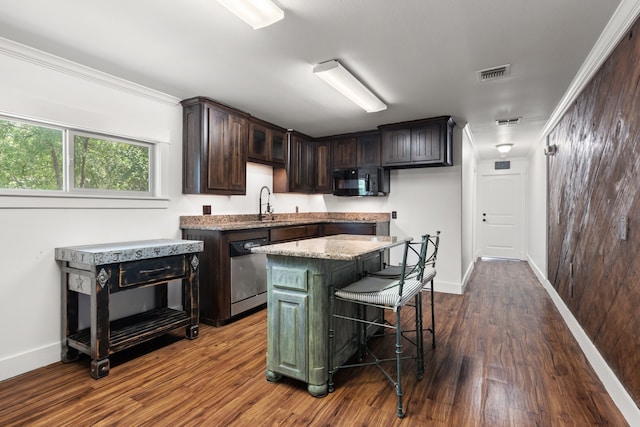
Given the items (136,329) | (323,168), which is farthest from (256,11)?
(323,168)

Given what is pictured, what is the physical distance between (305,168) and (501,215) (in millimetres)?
5019

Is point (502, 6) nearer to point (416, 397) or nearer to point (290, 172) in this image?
point (416, 397)

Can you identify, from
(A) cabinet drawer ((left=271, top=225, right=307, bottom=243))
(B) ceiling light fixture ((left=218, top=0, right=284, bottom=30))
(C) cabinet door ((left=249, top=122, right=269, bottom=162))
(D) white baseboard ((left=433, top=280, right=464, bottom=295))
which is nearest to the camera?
(B) ceiling light fixture ((left=218, top=0, right=284, bottom=30))

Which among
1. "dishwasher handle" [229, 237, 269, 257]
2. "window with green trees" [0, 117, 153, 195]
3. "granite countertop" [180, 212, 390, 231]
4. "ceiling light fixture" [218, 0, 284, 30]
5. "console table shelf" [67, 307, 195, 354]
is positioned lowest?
"console table shelf" [67, 307, 195, 354]

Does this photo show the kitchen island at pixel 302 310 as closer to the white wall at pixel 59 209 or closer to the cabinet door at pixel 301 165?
the white wall at pixel 59 209

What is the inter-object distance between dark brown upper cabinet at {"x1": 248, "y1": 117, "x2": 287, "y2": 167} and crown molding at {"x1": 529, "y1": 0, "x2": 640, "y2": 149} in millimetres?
3288

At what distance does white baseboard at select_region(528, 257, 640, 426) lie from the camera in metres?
1.79

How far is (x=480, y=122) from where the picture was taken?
171 inches

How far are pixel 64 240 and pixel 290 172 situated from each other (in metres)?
2.82

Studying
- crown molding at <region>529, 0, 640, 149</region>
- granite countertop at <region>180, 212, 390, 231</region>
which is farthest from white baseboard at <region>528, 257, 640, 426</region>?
granite countertop at <region>180, 212, 390, 231</region>

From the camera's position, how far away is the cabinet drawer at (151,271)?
2398 millimetres

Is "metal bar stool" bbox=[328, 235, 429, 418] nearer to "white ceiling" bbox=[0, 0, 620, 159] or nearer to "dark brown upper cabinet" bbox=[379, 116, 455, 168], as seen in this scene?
"white ceiling" bbox=[0, 0, 620, 159]

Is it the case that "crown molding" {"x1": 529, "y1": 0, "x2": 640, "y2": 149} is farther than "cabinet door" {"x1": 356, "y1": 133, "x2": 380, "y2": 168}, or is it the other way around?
"cabinet door" {"x1": 356, "y1": 133, "x2": 380, "y2": 168}

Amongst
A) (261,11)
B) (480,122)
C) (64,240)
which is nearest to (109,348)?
(64,240)
